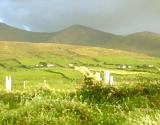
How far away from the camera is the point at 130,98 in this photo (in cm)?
1484

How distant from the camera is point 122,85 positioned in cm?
1602

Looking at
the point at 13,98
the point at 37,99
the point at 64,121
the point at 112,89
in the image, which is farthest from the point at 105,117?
the point at 13,98

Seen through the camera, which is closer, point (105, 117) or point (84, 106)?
point (105, 117)

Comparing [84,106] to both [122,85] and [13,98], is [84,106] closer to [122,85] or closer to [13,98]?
[122,85]

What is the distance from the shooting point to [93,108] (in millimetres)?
13242

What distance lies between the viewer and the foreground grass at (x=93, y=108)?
11.4 m

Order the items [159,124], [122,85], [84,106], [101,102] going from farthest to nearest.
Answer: [122,85] → [101,102] → [84,106] → [159,124]

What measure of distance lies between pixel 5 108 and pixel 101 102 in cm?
287

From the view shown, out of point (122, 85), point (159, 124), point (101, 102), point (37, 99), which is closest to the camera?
point (159, 124)

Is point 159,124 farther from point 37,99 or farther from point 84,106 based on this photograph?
point 37,99

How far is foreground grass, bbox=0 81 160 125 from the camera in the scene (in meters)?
11.4

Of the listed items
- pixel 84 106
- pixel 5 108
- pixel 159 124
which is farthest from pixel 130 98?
pixel 159 124

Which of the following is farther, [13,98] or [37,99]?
[13,98]

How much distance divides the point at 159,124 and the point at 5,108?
7081 millimetres
